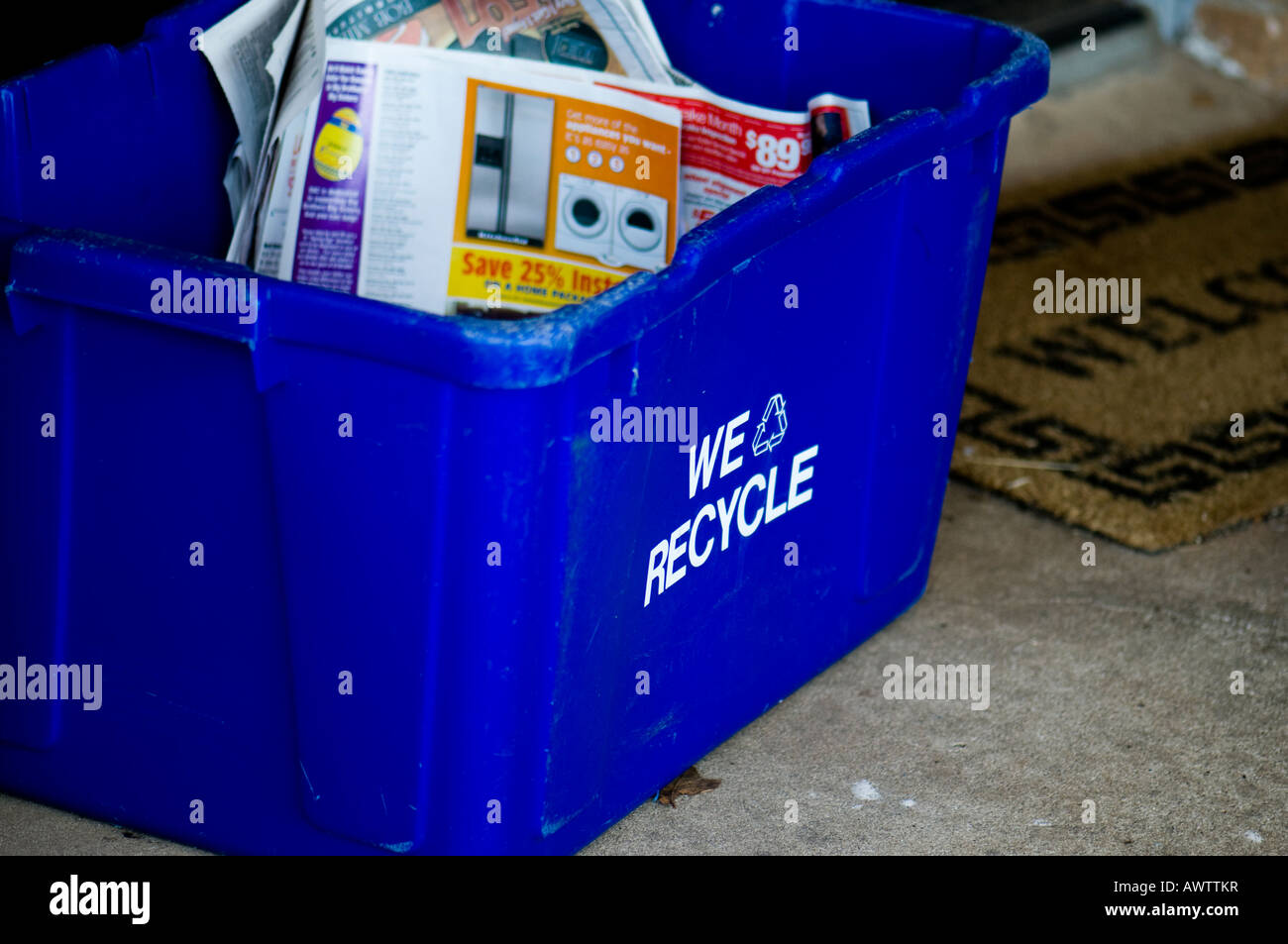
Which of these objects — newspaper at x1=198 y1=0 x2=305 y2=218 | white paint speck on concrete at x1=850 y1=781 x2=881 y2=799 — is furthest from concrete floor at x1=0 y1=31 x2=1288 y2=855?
newspaper at x1=198 y1=0 x2=305 y2=218

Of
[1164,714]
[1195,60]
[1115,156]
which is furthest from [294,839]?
[1195,60]

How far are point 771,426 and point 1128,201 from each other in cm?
160

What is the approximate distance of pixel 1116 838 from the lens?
147 centimetres

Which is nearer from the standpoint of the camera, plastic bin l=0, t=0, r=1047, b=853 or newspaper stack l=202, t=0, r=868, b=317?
plastic bin l=0, t=0, r=1047, b=853

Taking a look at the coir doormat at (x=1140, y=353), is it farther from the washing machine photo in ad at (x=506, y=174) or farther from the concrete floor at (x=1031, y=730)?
the washing machine photo in ad at (x=506, y=174)

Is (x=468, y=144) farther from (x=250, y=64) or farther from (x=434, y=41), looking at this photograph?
(x=250, y=64)

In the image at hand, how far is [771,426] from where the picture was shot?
4.65 feet

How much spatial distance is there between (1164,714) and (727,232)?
733mm

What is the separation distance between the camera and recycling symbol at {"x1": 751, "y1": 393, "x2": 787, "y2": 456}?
141 cm

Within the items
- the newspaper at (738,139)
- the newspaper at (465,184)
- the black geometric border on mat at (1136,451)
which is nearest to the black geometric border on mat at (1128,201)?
the black geometric border on mat at (1136,451)

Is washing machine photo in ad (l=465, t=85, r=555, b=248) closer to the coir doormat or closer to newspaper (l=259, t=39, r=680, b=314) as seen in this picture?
newspaper (l=259, t=39, r=680, b=314)

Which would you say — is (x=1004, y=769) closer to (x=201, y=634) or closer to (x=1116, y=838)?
(x=1116, y=838)

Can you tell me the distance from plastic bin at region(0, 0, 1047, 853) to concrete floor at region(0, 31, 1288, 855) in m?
0.05
